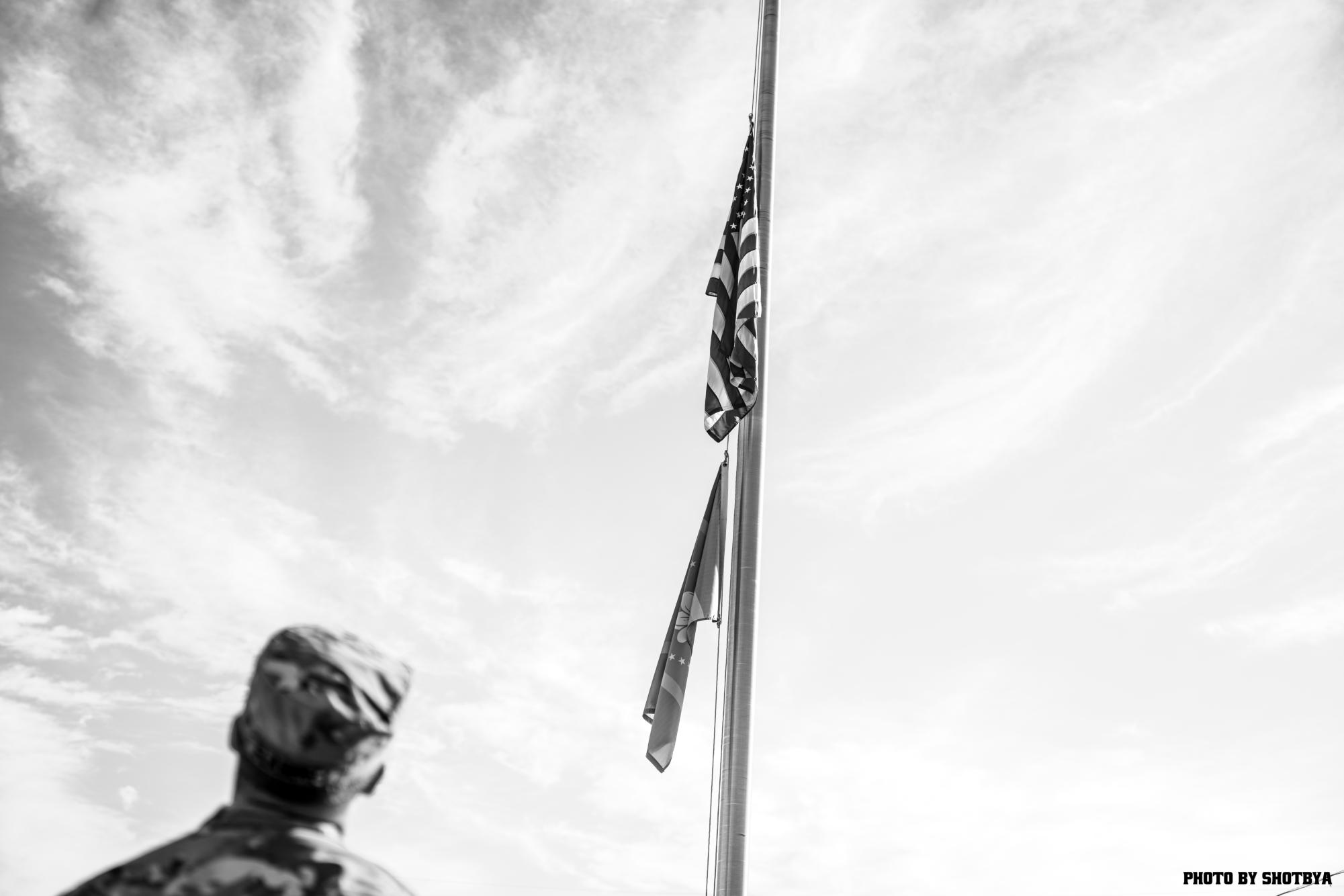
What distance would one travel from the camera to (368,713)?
2014 millimetres

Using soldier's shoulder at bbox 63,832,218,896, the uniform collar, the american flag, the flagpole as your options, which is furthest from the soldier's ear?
the american flag

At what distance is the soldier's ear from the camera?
2.09 meters

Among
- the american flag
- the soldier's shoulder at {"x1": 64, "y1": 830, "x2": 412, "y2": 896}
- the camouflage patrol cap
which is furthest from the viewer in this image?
the american flag

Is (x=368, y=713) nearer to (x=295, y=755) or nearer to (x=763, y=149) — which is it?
(x=295, y=755)

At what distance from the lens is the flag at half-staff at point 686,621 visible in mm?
9352

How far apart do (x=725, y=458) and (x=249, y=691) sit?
24.3ft

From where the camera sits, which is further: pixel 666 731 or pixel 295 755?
pixel 666 731

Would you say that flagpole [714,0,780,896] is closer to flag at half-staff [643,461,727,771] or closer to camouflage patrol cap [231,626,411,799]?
flag at half-staff [643,461,727,771]

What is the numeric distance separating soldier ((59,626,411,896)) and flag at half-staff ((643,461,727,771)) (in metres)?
7.28

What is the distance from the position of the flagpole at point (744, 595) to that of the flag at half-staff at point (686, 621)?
505 millimetres

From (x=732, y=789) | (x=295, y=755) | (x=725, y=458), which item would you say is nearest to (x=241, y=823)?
(x=295, y=755)

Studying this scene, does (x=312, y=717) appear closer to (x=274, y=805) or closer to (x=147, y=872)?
(x=274, y=805)

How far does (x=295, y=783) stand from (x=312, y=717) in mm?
111

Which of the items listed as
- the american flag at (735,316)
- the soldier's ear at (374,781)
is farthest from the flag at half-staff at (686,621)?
the soldier's ear at (374,781)
